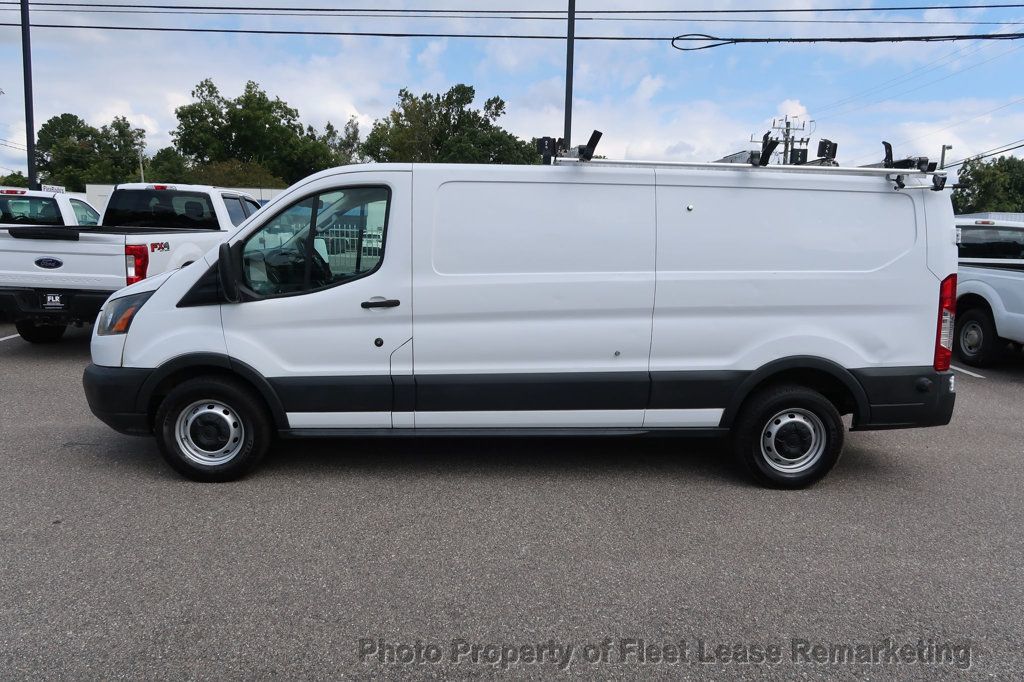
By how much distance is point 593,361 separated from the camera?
4.89 metres

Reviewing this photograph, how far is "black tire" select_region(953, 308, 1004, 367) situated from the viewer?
9.51m

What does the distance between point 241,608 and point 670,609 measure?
1952 mm

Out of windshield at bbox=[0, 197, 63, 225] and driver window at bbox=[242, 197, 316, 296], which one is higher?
windshield at bbox=[0, 197, 63, 225]

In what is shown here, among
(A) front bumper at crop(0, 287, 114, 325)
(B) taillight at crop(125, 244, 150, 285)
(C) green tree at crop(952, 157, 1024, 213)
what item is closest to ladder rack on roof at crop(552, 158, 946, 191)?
(B) taillight at crop(125, 244, 150, 285)

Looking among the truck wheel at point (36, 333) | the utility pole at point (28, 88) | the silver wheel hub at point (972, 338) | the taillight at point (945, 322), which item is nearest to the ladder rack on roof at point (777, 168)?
the taillight at point (945, 322)

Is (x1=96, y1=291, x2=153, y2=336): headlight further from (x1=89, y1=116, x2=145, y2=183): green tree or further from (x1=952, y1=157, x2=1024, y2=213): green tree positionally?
(x1=89, y1=116, x2=145, y2=183): green tree

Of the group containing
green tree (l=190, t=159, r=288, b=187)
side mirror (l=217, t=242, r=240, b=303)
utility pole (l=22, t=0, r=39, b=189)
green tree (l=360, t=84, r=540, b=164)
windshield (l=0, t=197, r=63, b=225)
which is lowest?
side mirror (l=217, t=242, r=240, b=303)

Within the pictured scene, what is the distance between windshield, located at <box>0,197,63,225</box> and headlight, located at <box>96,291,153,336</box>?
7.33 metres

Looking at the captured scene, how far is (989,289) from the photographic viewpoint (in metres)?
9.41

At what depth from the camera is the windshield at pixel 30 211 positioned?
36.1 feet

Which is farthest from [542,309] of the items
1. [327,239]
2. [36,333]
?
[36,333]

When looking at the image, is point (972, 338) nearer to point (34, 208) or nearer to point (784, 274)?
point (784, 274)

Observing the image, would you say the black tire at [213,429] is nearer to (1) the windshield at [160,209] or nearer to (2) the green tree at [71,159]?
(1) the windshield at [160,209]

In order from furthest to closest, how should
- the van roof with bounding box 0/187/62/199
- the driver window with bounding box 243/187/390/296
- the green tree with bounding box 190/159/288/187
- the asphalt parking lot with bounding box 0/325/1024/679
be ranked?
the green tree with bounding box 190/159/288/187
the van roof with bounding box 0/187/62/199
the driver window with bounding box 243/187/390/296
the asphalt parking lot with bounding box 0/325/1024/679
